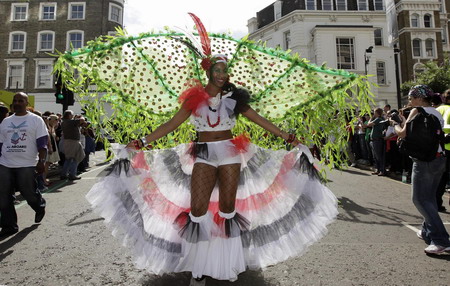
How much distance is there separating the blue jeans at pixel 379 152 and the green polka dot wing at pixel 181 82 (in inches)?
269

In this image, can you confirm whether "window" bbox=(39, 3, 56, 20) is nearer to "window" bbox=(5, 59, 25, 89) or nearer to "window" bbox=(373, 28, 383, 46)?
"window" bbox=(5, 59, 25, 89)

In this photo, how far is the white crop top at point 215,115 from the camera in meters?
3.20

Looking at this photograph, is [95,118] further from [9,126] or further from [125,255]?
[9,126]

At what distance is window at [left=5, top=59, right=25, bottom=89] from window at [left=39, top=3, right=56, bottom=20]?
4.86 metres

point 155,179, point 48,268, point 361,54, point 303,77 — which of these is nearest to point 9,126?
point 48,268

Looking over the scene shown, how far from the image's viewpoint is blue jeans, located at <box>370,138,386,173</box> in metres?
9.89

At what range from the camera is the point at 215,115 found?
Answer: 321cm

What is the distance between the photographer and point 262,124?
3.36m

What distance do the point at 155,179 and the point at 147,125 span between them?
35.2 inches

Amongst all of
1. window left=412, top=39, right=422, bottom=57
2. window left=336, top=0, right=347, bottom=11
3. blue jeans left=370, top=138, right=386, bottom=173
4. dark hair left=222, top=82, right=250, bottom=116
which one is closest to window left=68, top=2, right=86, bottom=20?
window left=336, top=0, right=347, bottom=11

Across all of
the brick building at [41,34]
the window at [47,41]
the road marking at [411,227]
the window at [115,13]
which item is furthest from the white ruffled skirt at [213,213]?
the window at [47,41]

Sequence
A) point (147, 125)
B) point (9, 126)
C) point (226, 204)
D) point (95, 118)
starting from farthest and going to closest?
point (9, 126) < point (147, 125) < point (95, 118) < point (226, 204)

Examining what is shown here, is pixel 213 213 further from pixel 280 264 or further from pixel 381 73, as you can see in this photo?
pixel 381 73

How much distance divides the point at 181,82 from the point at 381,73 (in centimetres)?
3484
